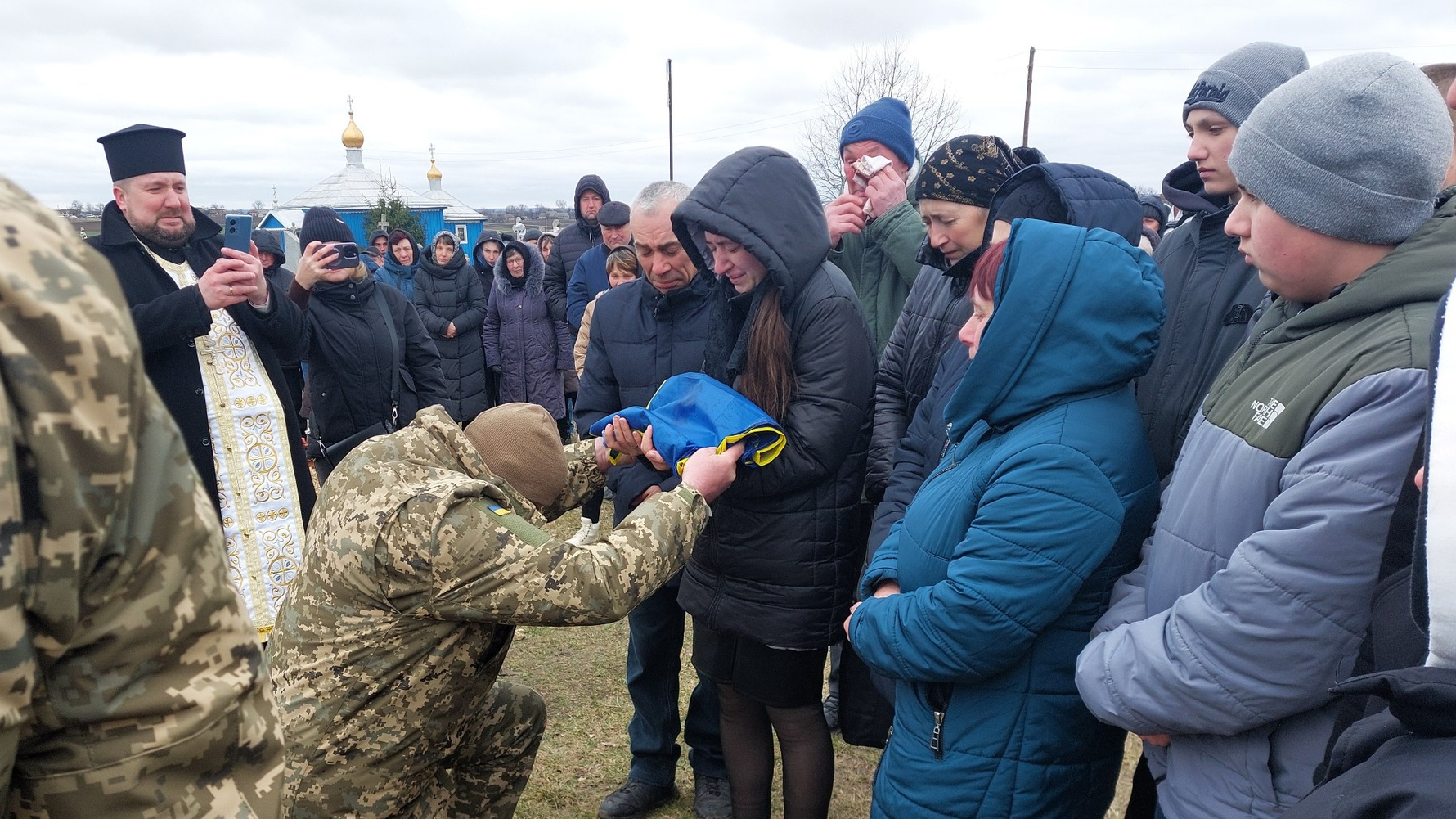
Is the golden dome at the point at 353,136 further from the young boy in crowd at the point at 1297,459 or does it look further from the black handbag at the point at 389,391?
the young boy in crowd at the point at 1297,459

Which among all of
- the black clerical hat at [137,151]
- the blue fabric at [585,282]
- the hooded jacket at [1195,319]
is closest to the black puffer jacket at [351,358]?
the black clerical hat at [137,151]

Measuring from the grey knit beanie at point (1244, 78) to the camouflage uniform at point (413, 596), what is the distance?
5.58 feet

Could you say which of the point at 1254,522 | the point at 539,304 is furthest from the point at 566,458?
the point at 539,304

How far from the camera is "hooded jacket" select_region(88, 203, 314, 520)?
3.24m

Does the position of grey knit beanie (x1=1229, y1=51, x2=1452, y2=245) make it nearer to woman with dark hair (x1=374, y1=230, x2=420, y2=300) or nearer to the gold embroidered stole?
the gold embroidered stole

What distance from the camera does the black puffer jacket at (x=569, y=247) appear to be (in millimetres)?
7805

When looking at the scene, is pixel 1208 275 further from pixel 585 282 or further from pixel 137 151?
pixel 585 282

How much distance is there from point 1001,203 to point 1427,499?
5.88 ft

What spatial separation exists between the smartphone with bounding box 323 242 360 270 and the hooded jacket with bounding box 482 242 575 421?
296cm

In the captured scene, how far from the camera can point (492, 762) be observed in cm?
269

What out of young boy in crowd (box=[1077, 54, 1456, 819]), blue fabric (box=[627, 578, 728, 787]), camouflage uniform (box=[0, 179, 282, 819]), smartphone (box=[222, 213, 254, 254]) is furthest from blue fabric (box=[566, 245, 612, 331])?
Answer: camouflage uniform (box=[0, 179, 282, 819])

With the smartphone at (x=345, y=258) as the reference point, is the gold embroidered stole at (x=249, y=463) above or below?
below

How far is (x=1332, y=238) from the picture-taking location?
158cm

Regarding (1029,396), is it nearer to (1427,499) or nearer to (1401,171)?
(1401,171)
